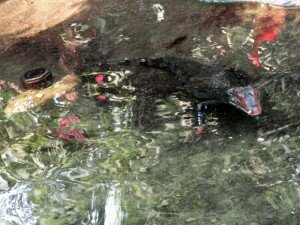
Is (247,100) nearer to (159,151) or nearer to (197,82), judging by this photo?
(197,82)

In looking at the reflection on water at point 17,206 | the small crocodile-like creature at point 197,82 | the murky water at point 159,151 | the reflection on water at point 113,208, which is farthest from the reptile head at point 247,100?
the reflection on water at point 17,206

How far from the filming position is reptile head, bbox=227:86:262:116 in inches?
210

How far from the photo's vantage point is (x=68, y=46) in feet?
23.2

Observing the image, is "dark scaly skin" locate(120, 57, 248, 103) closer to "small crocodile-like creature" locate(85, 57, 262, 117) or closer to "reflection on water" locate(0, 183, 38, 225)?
"small crocodile-like creature" locate(85, 57, 262, 117)

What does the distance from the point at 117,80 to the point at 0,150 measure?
1691 millimetres

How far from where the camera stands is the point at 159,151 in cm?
518

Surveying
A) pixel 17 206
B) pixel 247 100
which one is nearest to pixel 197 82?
pixel 247 100

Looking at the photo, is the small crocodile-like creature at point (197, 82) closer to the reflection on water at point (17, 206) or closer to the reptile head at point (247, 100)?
the reptile head at point (247, 100)

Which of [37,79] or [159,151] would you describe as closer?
[159,151]

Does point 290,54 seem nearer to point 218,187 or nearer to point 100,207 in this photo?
point 218,187

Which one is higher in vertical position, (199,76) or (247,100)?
(247,100)

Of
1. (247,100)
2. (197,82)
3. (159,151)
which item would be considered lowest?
(159,151)

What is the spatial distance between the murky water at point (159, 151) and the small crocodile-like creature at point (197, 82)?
0.39 feet

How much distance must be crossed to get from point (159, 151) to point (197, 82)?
1214mm
